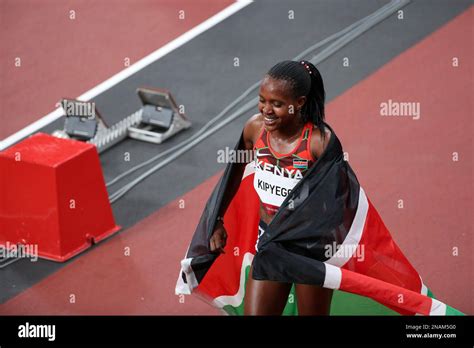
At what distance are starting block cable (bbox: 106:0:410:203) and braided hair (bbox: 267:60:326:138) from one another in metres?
4.17

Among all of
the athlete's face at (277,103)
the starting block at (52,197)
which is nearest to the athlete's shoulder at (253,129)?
the athlete's face at (277,103)

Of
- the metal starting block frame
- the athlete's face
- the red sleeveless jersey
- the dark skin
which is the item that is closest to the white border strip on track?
the metal starting block frame

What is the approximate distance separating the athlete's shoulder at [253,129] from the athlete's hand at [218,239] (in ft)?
2.08

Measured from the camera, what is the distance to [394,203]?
12.0 metres

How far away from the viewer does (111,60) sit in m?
14.9

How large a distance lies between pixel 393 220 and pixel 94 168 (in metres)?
2.76

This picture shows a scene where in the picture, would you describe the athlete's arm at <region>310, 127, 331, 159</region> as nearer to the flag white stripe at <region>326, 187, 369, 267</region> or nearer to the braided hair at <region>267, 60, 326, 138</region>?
the braided hair at <region>267, 60, 326, 138</region>

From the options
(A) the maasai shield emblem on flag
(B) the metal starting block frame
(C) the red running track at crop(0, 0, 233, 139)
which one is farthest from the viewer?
(C) the red running track at crop(0, 0, 233, 139)

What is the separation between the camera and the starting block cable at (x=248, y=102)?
12.6 metres

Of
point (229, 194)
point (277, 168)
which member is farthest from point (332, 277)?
point (229, 194)

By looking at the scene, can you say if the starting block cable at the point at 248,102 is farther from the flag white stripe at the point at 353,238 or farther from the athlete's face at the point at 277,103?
the athlete's face at the point at 277,103

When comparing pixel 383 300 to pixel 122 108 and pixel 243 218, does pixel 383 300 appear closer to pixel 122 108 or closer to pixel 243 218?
pixel 243 218

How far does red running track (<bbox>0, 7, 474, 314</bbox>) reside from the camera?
1087 centimetres
